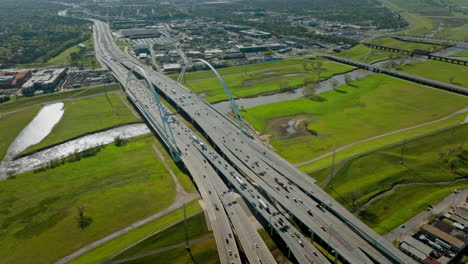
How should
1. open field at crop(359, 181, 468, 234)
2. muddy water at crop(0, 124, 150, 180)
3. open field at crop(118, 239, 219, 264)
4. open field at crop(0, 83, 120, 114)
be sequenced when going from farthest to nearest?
open field at crop(0, 83, 120, 114) → muddy water at crop(0, 124, 150, 180) → open field at crop(359, 181, 468, 234) → open field at crop(118, 239, 219, 264)

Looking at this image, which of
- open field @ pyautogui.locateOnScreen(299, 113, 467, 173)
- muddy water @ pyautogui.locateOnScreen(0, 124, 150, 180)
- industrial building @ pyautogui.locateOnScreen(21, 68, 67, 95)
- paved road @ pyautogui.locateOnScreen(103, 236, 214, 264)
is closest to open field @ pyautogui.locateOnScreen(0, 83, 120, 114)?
industrial building @ pyautogui.locateOnScreen(21, 68, 67, 95)

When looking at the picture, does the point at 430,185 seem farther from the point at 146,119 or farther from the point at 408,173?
the point at 146,119

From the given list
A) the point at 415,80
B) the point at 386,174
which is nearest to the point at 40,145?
the point at 386,174

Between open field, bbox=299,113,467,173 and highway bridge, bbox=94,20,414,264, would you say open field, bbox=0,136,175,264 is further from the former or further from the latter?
open field, bbox=299,113,467,173

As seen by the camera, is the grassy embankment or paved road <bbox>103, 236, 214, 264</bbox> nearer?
paved road <bbox>103, 236, 214, 264</bbox>

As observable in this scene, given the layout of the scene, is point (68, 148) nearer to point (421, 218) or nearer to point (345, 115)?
point (345, 115)

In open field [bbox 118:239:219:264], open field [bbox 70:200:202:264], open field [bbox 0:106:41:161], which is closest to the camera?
open field [bbox 118:239:219:264]

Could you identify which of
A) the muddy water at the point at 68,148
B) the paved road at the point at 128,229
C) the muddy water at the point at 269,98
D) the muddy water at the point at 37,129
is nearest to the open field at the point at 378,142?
the paved road at the point at 128,229
